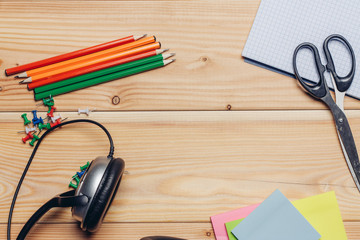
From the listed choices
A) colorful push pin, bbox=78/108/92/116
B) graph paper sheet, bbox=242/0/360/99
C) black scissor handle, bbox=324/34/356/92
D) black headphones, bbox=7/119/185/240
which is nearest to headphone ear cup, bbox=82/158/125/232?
black headphones, bbox=7/119/185/240

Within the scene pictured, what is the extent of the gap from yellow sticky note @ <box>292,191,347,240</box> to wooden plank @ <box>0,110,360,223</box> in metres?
0.01

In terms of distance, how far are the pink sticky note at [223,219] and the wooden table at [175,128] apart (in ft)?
0.04

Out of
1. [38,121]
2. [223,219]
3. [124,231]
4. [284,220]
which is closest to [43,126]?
[38,121]

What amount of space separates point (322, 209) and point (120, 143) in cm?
40

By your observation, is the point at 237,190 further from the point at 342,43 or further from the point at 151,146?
the point at 342,43

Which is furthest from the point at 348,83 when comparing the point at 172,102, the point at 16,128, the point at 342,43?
the point at 16,128

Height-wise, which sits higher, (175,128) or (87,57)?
(87,57)

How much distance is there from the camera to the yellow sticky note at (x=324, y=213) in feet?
2.11

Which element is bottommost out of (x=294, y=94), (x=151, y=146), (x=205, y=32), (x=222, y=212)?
(x=222, y=212)

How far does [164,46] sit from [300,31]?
0.27 meters

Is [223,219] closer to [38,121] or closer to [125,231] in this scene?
[125,231]

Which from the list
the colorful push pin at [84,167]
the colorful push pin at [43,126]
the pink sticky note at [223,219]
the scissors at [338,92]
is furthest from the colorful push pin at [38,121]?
the scissors at [338,92]

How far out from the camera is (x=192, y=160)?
66cm

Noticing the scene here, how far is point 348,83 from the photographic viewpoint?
0.66 metres
